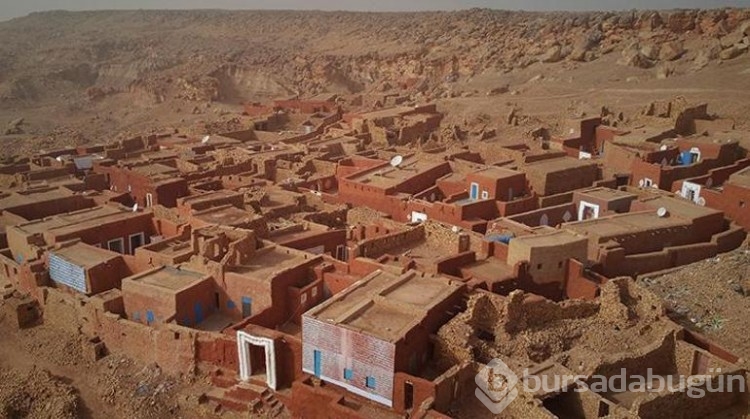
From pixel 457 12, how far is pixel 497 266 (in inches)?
4375

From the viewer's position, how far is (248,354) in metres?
19.9

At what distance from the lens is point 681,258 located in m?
26.2

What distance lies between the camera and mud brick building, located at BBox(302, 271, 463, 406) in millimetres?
17609

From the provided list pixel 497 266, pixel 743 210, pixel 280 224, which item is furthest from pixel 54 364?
pixel 743 210

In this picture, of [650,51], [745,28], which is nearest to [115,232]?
[650,51]

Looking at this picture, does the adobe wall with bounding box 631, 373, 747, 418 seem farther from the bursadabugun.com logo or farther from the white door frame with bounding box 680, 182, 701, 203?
the white door frame with bounding box 680, 182, 701, 203

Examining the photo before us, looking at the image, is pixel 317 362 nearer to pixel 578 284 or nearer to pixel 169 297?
pixel 169 297

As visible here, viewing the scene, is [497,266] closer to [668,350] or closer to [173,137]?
[668,350]

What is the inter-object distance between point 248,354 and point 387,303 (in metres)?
4.46

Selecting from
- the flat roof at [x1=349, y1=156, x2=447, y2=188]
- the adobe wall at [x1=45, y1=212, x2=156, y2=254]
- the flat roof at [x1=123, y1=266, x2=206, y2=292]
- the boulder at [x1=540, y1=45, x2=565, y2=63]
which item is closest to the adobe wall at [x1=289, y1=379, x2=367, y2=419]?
the flat roof at [x1=123, y1=266, x2=206, y2=292]

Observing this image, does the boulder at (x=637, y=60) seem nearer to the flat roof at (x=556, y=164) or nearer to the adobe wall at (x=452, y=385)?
the flat roof at (x=556, y=164)

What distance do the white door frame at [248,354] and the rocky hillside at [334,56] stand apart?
49.9 meters

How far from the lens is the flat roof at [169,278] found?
22.7 meters

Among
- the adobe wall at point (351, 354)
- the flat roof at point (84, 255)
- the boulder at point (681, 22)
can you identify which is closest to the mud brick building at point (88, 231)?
the flat roof at point (84, 255)
